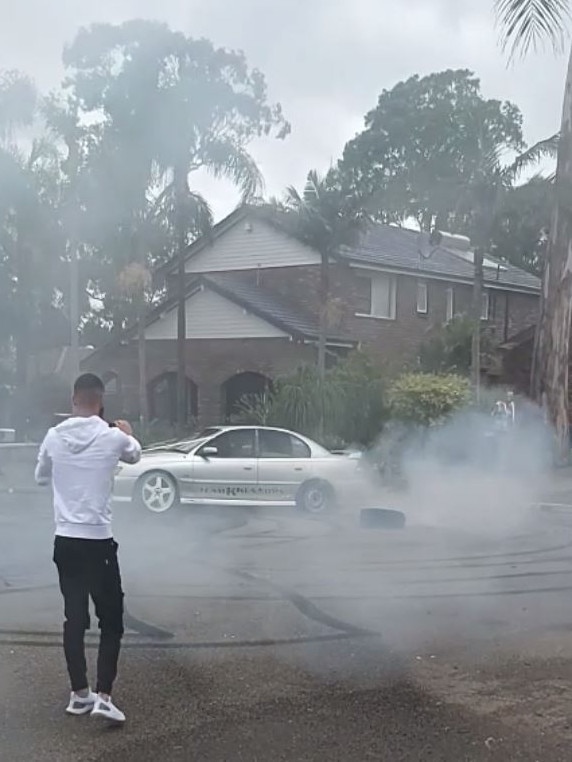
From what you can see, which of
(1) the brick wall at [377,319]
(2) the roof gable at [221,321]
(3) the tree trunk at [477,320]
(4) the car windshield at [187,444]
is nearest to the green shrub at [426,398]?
(4) the car windshield at [187,444]

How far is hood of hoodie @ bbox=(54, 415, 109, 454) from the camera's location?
4.05 m

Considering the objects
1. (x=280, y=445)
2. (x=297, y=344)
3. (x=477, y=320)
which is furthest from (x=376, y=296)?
(x=280, y=445)

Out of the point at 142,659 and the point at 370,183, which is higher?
the point at 370,183

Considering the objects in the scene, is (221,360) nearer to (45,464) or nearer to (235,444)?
(235,444)

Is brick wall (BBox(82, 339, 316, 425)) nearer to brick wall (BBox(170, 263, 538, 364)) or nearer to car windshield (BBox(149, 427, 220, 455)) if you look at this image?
brick wall (BBox(170, 263, 538, 364))

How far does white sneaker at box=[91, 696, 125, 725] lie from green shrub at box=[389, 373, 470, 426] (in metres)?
8.86

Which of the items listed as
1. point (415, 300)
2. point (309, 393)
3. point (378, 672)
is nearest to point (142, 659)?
point (378, 672)

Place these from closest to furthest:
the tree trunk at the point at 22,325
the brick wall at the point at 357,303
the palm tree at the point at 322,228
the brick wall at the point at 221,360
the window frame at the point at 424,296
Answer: the tree trunk at the point at 22,325 → the palm tree at the point at 322,228 → the brick wall at the point at 221,360 → the brick wall at the point at 357,303 → the window frame at the point at 424,296

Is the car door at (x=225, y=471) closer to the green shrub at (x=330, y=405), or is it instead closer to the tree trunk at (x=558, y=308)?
the green shrub at (x=330, y=405)

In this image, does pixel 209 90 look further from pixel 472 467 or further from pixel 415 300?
pixel 415 300

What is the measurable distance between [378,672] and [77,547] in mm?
1486

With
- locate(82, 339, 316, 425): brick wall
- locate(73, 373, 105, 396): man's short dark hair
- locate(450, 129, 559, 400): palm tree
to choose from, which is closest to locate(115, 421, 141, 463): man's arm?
locate(73, 373, 105, 396): man's short dark hair

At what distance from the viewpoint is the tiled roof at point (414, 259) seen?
17969 mm

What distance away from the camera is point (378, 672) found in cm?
472
